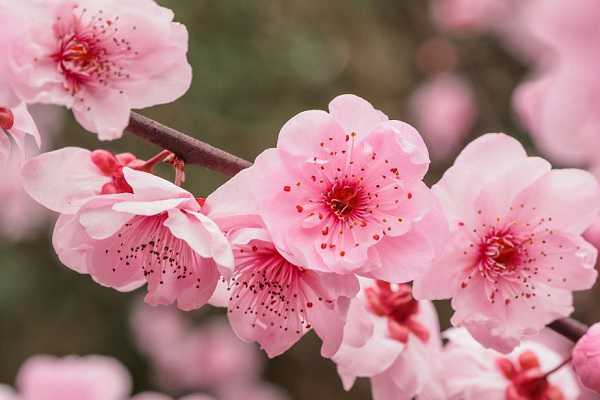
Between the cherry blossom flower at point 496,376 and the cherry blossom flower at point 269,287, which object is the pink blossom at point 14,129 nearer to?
the cherry blossom flower at point 269,287

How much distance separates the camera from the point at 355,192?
2.55ft

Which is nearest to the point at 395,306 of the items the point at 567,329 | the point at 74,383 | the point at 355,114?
the point at 567,329

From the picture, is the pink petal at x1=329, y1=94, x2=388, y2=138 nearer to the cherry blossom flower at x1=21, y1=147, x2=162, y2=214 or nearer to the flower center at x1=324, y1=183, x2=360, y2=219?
the flower center at x1=324, y1=183, x2=360, y2=219

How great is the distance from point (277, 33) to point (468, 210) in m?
1.44

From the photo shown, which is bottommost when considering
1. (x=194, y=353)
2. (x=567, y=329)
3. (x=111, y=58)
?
(x=194, y=353)

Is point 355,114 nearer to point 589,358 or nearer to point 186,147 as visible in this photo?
point 186,147

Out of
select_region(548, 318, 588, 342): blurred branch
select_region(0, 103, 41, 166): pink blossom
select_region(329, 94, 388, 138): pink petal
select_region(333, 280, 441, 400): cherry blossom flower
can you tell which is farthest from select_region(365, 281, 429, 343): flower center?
select_region(0, 103, 41, 166): pink blossom

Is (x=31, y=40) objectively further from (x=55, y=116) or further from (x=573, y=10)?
(x=55, y=116)

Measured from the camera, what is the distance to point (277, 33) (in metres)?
2.16

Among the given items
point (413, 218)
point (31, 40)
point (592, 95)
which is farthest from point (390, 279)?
point (31, 40)

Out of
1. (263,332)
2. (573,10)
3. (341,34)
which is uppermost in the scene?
(573,10)

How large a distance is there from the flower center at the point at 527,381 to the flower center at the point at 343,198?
0.30m

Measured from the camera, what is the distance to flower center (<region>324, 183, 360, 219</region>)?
30.6 inches

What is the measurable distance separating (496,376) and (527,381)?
32 mm
